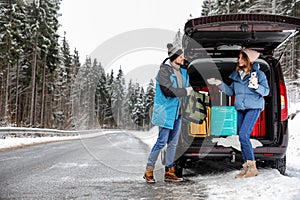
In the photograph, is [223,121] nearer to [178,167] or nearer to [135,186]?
[178,167]

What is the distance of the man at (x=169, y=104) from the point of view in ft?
16.8

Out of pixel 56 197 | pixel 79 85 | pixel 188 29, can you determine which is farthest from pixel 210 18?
pixel 79 85

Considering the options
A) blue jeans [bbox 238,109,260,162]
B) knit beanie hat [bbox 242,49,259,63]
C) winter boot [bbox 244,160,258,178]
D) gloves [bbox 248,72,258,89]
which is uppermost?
knit beanie hat [bbox 242,49,259,63]

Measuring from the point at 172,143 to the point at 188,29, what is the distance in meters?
1.72

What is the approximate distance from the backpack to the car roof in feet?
2.81

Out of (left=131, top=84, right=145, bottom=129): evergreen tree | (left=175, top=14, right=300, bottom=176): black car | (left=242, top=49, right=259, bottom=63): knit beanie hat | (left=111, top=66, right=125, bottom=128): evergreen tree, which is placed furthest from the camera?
(left=111, top=66, right=125, bottom=128): evergreen tree

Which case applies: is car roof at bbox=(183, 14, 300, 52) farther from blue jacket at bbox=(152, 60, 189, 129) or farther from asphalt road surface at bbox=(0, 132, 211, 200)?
asphalt road surface at bbox=(0, 132, 211, 200)

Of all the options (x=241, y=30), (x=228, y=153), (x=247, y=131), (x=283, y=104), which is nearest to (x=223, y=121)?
(x=228, y=153)

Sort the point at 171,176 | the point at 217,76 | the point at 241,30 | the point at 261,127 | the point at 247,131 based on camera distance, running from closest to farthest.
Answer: the point at 247,131 < the point at 241,30 < the point at 171,176 < the point at 261,127 < the point at 217,76

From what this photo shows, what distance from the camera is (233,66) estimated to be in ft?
20.2

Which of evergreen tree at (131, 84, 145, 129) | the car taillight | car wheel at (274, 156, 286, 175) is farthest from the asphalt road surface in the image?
evergreen tree at (131, 84, 145, 129)

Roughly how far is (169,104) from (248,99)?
113 centimetres

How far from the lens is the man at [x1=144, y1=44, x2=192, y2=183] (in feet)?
16.8

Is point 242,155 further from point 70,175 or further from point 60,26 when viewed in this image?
point 60,26
